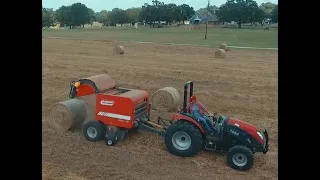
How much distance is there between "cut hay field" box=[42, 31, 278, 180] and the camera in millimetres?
6914

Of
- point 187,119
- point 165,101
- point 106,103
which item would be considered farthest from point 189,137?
point 165,101

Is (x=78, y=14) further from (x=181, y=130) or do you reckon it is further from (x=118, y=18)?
(x=181, y=130)

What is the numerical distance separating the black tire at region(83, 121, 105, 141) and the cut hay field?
0.60ft

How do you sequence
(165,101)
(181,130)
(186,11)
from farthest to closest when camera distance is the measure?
(186,11) → (165,101) → (181,130)

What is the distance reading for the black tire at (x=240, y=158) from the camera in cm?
707

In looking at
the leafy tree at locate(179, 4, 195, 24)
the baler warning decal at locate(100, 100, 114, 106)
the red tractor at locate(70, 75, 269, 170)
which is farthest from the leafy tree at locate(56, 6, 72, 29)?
the baler warning decal at locate(100, 100, 114, 106)

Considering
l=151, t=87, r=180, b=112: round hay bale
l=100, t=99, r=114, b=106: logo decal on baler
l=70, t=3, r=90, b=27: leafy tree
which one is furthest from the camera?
l=70, t=3, r=90, b=27: leafy tree

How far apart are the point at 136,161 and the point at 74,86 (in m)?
2.96

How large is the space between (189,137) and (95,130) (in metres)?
2.26

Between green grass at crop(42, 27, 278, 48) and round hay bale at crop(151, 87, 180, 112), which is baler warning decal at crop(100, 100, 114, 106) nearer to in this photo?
round hay bale at crop(151, 87, 180, 112)

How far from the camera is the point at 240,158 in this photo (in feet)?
23.6

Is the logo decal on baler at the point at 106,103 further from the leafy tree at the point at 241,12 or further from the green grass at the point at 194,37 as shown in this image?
the leafy tree at the point at 241,12

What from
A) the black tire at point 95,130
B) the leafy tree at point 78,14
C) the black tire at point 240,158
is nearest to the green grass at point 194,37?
the black tire at point 95,130
